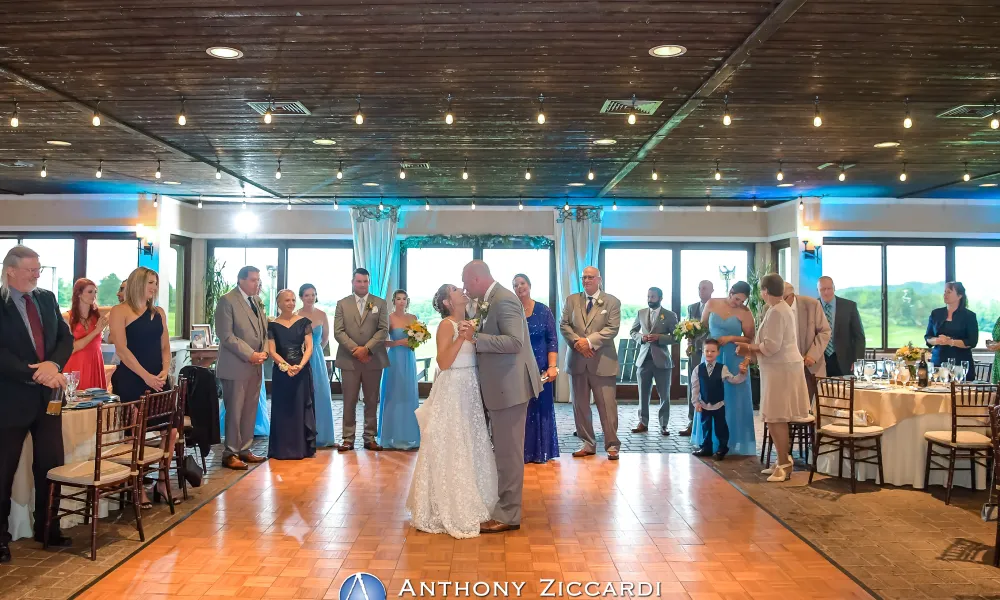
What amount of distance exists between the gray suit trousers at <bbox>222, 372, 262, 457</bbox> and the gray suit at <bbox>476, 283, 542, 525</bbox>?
10.3 feet

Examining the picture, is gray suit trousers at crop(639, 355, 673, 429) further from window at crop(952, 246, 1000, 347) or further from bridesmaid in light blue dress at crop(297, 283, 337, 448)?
window at crop(952, 246, 1000, 347)

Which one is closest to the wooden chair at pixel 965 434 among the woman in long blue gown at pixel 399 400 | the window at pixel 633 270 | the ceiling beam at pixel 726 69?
the ceiling beam at pixel 726 69

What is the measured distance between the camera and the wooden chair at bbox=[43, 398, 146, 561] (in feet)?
14.3

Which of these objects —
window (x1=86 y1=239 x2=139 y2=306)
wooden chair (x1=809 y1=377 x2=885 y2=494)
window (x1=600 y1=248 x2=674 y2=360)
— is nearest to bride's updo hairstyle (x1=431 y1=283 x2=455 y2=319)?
wooden chair (x1=809 y1=377 x2=885 y2=494)

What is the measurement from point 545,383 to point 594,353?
624 mm

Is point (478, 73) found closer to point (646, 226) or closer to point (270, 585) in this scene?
point (270, 585)

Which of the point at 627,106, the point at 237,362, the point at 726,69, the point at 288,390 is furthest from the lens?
the point at 288,390

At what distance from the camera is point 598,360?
7348 mm

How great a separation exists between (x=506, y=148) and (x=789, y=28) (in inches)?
152

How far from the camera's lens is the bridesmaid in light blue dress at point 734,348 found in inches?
286

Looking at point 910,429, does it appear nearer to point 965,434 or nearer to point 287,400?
point 965,434

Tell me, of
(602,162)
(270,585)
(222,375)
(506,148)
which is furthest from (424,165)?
(270,585)

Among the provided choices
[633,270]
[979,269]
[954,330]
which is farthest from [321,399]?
[979,269]

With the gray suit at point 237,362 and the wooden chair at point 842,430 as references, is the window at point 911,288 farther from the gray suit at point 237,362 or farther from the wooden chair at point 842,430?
the gray suit at point 237,362
